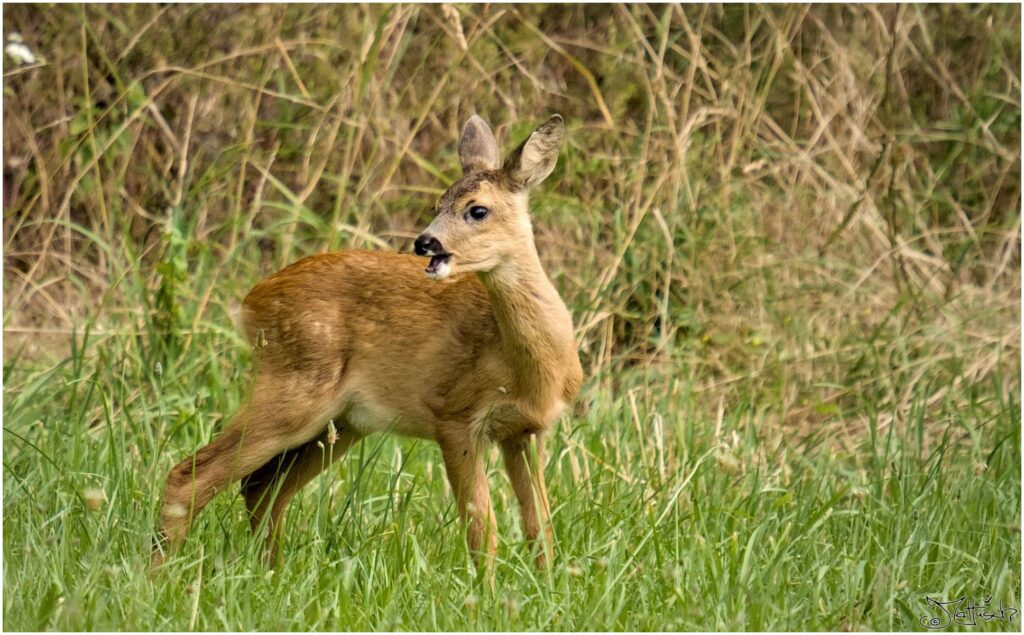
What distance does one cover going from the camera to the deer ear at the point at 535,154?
4.45m

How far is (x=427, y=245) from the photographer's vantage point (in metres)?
4.17

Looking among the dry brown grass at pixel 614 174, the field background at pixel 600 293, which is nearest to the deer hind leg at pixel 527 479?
the field background at pixel 600 293

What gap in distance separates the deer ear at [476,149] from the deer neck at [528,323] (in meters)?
0.35

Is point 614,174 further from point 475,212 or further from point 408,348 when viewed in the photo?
point 475,212

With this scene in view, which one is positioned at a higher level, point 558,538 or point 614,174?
point 614,174

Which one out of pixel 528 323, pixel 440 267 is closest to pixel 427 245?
pixel 440 267

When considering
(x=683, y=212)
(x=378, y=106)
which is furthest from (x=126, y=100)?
(x=683, y=212)

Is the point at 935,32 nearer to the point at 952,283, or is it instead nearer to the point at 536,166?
the point at 952,283

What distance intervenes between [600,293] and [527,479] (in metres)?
1.78

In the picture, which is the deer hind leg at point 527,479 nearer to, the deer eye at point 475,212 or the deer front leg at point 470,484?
the deer front leg at point 470,484

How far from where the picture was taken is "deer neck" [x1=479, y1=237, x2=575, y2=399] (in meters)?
4.45

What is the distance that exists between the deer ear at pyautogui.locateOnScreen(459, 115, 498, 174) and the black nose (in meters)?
0.51

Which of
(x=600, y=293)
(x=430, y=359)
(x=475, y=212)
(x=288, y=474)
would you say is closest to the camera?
(x=475, y=212)

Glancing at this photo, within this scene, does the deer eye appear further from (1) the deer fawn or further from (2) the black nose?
(2) the black nose
